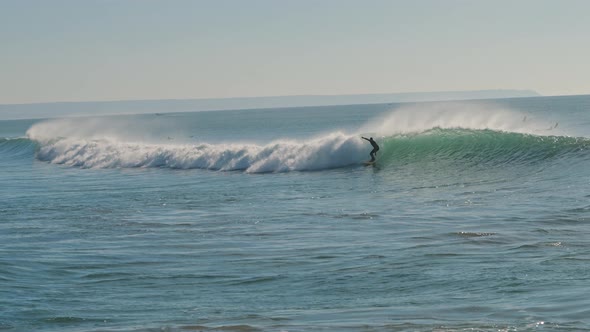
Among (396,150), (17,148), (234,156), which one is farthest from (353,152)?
(17,148)

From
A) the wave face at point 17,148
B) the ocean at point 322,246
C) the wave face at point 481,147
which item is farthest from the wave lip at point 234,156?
the wave face at point 17,148

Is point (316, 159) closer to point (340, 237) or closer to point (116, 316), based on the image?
point (340, 237)

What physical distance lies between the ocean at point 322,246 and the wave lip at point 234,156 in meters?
0.71

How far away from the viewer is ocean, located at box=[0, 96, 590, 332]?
10.2 m

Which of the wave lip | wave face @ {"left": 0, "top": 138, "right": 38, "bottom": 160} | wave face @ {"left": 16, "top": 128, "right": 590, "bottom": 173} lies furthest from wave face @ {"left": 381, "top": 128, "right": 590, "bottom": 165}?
wave face @ {"left": 0, "top": 138, "right": 38, "bottom": 160}

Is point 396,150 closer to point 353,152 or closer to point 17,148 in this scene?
point 353,152

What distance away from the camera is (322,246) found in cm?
1477

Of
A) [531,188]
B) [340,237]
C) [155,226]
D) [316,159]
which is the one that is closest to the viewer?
[340,237]

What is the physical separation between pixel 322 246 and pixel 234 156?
70.2ft

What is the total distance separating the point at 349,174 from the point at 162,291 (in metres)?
17.8

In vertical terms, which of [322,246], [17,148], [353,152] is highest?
[17,148]

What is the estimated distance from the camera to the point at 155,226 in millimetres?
18297

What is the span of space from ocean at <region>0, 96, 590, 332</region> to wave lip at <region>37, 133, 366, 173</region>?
71cm

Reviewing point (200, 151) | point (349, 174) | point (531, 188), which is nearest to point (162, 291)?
point (531, 188)
